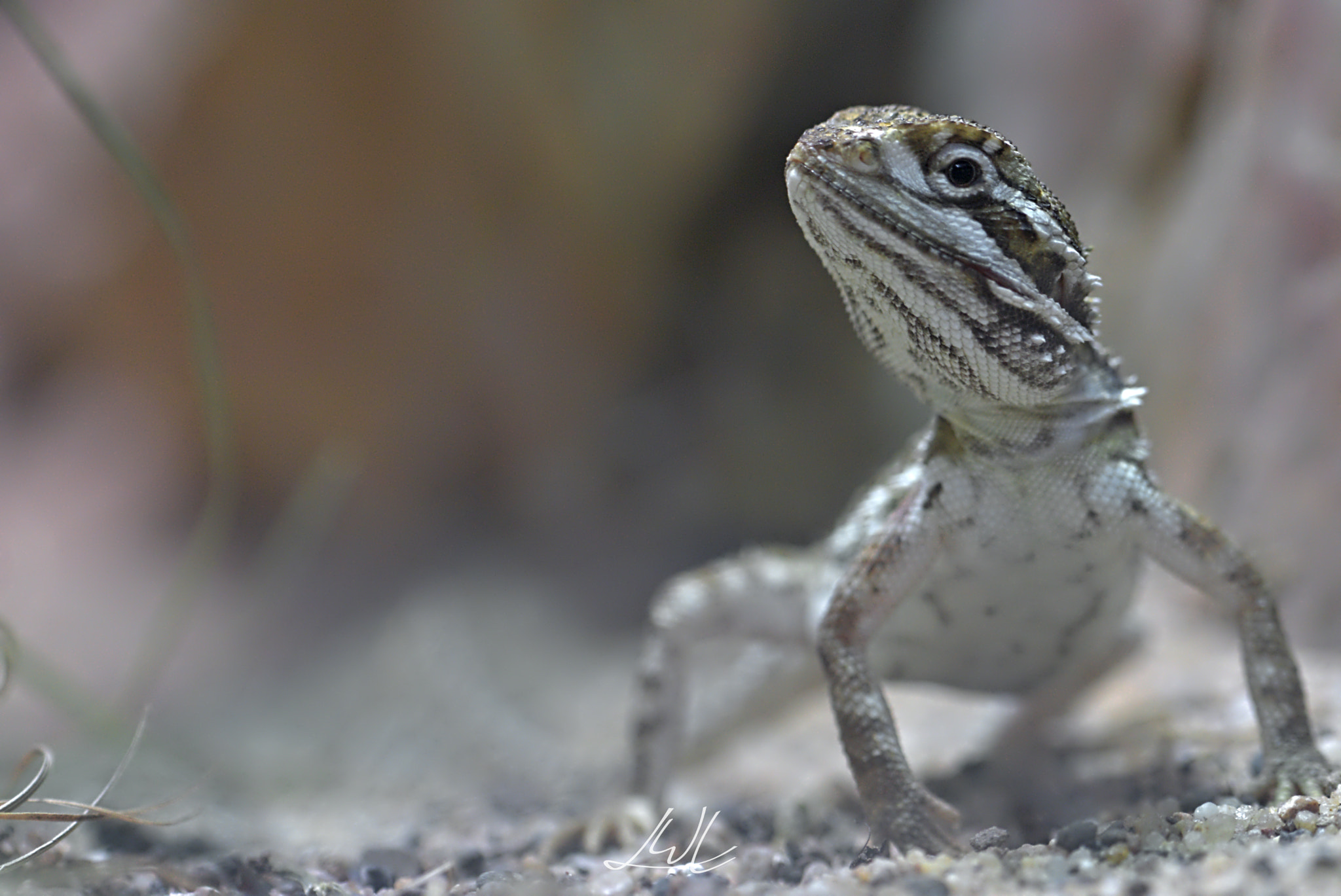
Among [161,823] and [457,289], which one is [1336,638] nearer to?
[161,823]

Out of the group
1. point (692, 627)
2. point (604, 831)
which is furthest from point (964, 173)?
point (604, 831)

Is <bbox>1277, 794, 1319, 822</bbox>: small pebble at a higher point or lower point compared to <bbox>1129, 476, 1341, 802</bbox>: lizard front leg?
lower

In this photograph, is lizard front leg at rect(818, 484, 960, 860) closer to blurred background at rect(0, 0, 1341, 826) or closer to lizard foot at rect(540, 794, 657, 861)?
lizard foot at rect(540, 794, 657, 861)

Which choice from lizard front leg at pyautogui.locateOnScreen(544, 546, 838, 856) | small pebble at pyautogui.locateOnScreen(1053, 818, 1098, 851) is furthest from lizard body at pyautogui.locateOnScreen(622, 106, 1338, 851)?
lizard front leg at pyautogui.locateOnScreen(544, 546, 838, 856)

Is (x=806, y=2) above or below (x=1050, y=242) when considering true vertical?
above

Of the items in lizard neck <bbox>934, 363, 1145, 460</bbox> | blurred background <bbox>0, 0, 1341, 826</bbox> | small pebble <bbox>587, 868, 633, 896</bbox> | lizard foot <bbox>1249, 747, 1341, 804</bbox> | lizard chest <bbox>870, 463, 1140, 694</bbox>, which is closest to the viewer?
small pebble <bbox>587, 868, 633, 896</bbox>

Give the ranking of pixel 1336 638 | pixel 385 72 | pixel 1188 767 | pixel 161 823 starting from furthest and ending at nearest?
pixel 385 72 → pixel 1336 638 → pixel 1188 767 → pixel 161 823

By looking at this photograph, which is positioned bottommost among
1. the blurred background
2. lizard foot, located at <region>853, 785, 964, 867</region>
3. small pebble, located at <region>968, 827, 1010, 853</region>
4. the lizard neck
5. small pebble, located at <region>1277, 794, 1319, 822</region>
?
small pebble, located at <region>1277, 794, 1319, 822</region>

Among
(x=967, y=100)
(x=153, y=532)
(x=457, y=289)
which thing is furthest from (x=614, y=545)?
(x=967, y=100)
